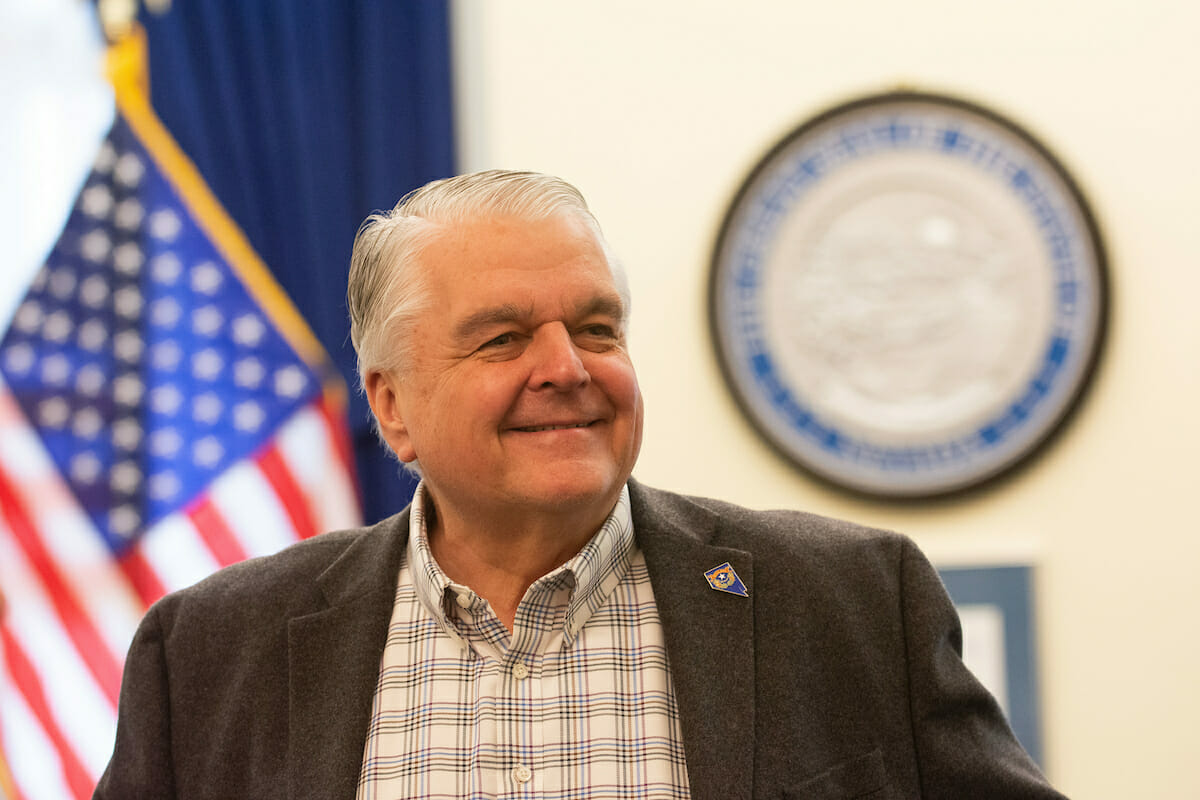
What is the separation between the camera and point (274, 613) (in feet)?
4.66

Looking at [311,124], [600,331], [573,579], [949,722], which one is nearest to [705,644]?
[573,579]

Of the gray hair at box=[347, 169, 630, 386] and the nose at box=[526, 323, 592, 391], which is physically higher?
the gray hair at box=[347, 169, 630, 386]

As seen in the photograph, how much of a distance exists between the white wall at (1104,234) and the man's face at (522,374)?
933mm

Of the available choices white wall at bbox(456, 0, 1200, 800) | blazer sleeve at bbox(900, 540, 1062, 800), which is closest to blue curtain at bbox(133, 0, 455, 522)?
white wall at bbox(456, 0, 1200, 800)

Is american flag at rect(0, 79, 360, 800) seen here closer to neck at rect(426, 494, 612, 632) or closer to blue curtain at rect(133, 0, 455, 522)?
blue curtain at rect(133, 0, 455, 522)

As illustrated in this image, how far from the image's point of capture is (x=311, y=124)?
2449mm

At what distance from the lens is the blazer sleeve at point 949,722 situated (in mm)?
1210

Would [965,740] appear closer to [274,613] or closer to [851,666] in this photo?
[851,666]

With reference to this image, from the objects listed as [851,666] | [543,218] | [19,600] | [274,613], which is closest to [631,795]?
[851,666]

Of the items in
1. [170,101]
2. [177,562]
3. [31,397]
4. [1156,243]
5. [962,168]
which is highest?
[170,101]

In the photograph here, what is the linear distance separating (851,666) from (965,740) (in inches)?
5.7

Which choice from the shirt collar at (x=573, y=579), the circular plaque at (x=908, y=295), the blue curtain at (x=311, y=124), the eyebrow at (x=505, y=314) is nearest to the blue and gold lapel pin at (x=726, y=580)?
the shirt collar at (x=573, y=579)

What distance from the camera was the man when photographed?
4.05 ft

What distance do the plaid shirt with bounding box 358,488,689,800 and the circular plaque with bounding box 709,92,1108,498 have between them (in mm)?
905
